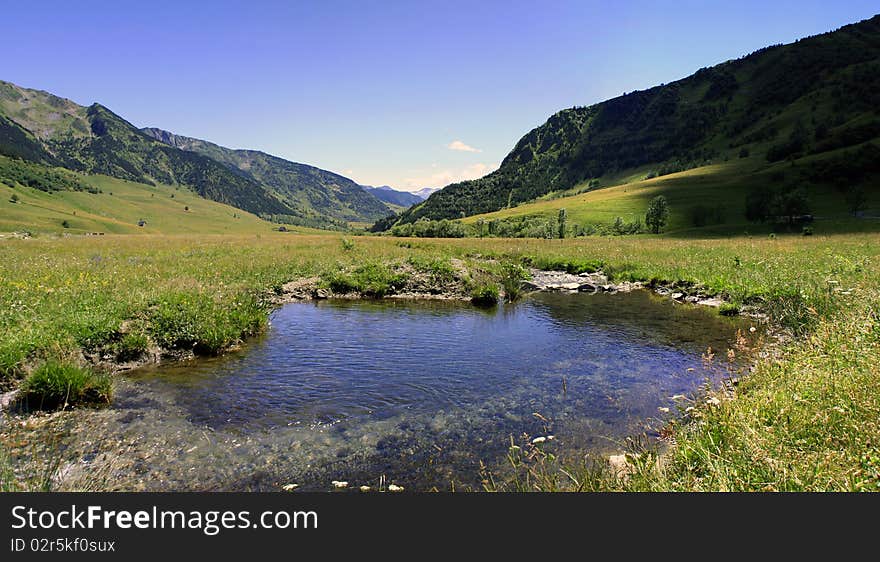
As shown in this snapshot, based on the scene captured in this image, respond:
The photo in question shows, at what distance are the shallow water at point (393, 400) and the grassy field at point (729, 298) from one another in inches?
62.1

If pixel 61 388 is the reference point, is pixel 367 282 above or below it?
above

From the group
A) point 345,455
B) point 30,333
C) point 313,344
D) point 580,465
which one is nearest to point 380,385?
point 345,455

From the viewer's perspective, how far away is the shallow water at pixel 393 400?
7.99 m

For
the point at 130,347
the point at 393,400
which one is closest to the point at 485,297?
the point at 393,400

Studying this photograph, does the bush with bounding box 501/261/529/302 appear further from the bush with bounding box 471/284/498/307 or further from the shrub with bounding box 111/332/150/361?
the shrub with bounding box 111/332/150/361

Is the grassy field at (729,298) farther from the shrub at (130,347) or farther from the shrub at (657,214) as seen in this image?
the shrub at (657,214)

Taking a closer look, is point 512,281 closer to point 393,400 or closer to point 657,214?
point 393,400

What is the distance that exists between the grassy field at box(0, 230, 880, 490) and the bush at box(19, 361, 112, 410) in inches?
35.7

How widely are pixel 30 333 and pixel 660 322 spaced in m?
21.7

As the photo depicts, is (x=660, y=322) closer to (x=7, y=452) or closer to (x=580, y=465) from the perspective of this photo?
(x=580, y=465)

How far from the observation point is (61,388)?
31.9 feet

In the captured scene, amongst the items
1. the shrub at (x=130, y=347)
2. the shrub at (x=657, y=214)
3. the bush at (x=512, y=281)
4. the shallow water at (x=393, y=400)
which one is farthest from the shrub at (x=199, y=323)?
the shrub at (x=657, y=214)

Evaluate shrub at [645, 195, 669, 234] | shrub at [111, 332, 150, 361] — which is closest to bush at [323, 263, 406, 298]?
shrub at [111, 332, 150, 361]

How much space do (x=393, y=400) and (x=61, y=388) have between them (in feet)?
23.6
